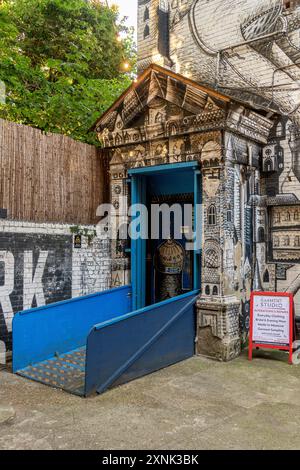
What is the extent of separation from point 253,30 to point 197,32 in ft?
4.39

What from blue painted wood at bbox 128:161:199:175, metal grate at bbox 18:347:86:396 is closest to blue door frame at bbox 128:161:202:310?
blue painted wood at bbox 128:161:199:175

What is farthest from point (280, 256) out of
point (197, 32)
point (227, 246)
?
point (197, 32)

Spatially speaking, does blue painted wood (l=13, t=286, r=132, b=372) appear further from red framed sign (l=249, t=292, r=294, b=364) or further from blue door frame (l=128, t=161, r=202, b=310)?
red framed sign (l=249, t=292, r=294, b=364)

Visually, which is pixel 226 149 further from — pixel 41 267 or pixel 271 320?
pixel 41 267

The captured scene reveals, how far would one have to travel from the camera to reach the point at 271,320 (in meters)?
6.61

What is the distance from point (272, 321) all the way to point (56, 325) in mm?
3396

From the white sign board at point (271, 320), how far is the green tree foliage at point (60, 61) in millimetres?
5390

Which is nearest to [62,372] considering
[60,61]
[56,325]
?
[56,325]

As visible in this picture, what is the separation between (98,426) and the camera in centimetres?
420

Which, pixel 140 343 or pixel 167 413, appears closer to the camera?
pixel 167 413

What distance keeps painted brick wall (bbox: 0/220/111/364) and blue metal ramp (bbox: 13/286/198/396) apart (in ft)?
1.87

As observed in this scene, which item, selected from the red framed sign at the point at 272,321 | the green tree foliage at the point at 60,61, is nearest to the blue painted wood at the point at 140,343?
the red framed sign at the point at 272,321

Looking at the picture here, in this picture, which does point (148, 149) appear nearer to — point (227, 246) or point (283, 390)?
point (227, 246)

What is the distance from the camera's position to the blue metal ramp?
529 cm
